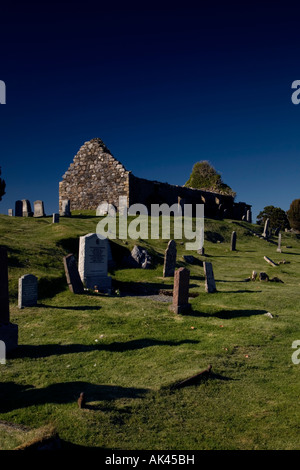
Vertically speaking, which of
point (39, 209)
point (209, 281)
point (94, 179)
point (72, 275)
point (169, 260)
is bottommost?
point (209, 281)

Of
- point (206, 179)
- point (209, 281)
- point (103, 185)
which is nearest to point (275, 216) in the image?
point (206, 179)

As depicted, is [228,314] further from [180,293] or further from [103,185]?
[103,185]

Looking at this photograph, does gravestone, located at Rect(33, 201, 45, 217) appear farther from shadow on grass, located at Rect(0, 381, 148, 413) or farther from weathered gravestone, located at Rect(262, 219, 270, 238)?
shadow on grass, located at Rect(0, 381, 148, 413)

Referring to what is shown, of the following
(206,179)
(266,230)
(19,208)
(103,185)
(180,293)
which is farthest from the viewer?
(206,179)

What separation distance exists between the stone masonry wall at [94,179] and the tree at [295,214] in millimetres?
37555

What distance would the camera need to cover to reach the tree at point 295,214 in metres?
64.4

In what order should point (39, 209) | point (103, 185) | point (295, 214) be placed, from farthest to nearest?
point (295, 214), point (103, 185), point (39, 209)

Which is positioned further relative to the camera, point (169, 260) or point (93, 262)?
point (169, 260)

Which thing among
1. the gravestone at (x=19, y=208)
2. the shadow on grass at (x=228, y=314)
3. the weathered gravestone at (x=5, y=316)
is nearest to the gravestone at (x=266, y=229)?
the gravestone at (x=19, y=208)

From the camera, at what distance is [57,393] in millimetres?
7293

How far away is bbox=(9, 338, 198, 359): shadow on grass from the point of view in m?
9.48

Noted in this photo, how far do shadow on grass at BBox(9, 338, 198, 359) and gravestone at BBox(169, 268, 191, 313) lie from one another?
2.61 m

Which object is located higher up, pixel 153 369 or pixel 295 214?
pixel 295 214

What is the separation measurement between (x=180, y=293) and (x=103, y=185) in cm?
3034
